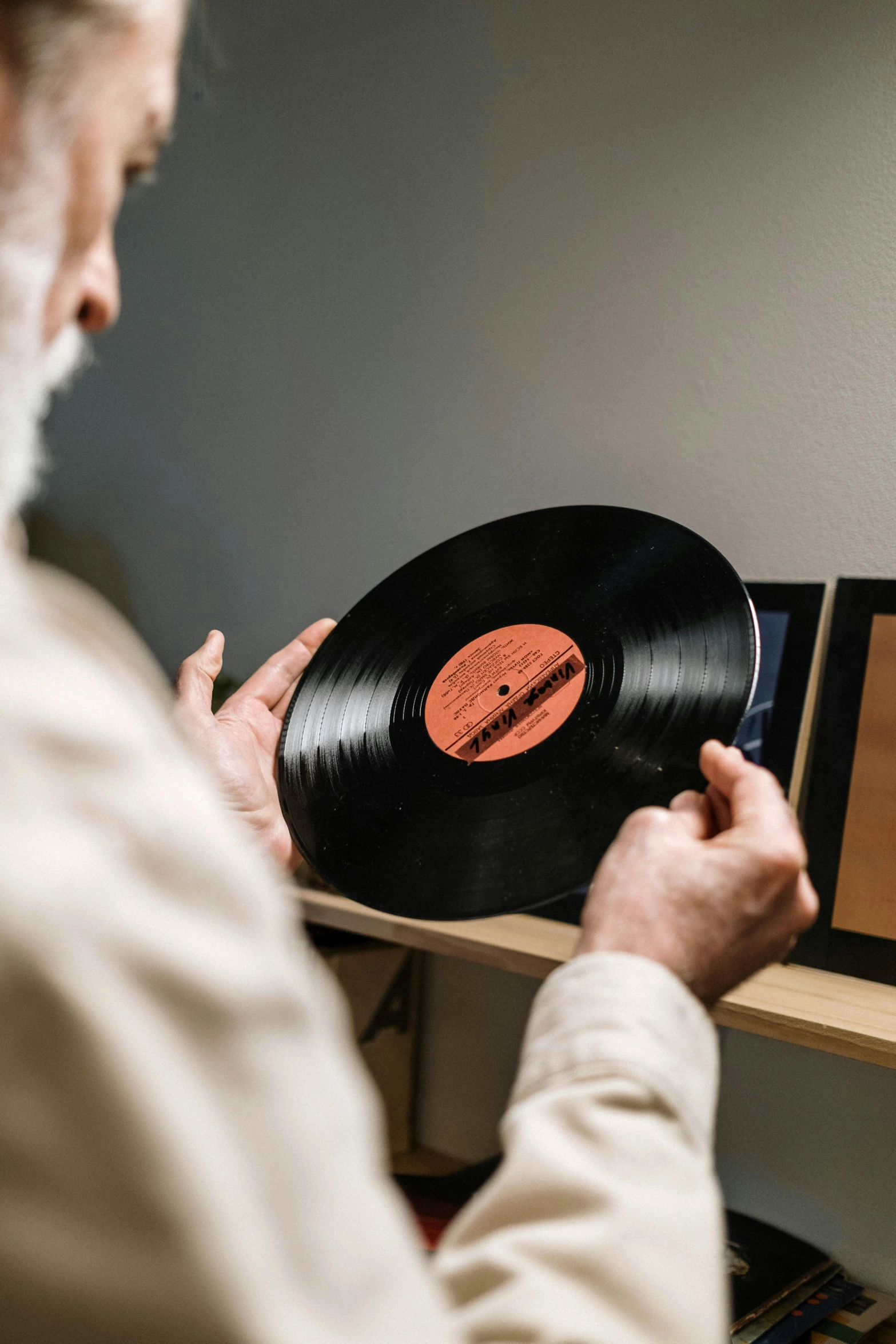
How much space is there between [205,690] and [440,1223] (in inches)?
26.9

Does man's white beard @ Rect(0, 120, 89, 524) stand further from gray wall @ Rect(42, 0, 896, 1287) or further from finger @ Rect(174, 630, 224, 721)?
gray wall @ Rect(42, 0, 896, 1287)

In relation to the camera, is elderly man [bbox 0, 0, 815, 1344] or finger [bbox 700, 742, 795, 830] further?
finger [bbox 700, 742, 795, 830]

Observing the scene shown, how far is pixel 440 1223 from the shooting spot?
1.21 meters

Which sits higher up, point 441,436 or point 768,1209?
point 441,436

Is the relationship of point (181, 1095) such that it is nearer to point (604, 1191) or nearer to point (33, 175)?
point (604, 1191)

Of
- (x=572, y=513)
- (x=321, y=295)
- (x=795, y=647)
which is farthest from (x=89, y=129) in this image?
(x=321, y=295)

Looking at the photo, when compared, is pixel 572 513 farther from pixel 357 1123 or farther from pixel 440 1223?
pixel 440 1223

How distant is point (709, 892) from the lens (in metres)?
0.57

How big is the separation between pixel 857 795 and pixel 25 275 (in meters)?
1.00

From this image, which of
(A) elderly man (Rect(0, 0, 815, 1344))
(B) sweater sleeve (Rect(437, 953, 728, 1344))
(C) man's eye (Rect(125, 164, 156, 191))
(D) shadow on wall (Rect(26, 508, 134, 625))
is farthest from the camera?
(D) shadow on wall (Rect(26, 508, 134, 625))

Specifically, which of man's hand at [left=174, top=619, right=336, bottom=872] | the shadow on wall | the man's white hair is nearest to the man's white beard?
the man's white hair

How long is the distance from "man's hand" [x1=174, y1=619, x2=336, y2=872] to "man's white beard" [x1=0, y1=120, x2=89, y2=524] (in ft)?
2.11

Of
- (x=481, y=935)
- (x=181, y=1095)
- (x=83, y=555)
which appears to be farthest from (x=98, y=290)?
(x=83, y=555)

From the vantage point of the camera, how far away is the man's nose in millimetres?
523
